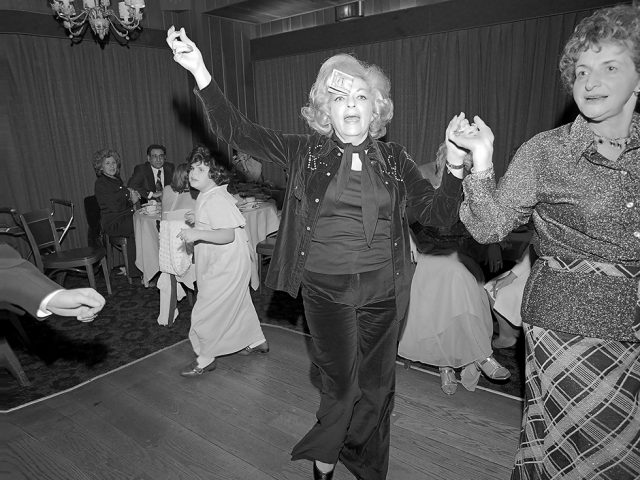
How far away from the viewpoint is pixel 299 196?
5.96ft

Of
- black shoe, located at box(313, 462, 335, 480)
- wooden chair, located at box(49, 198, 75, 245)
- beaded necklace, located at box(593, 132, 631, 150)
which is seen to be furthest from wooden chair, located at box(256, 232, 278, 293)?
beaded necklace, located at box(593, 132, 631, 150)

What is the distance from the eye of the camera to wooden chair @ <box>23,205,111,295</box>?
185 inches

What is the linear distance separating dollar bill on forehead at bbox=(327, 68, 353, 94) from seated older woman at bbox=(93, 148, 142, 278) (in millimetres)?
4253

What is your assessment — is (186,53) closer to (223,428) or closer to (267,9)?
(223,428)

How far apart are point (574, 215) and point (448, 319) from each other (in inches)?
63.1

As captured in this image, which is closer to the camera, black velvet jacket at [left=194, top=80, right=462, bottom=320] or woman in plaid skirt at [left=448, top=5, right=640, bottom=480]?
woman in plaid skirt at [left=448, top=5, right=640, bottom=480]

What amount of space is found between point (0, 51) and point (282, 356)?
5.19 meters

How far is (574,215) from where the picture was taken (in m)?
1.28

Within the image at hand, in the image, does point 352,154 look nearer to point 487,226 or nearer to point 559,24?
point 487,226

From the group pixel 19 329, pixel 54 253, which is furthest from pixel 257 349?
pixel 54 253

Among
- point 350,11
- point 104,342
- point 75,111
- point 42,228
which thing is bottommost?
point 104,342

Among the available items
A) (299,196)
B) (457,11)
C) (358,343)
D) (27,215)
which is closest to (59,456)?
(358,343)

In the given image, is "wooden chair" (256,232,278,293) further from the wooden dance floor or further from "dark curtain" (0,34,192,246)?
"dark curtain" (0,34,192,246)

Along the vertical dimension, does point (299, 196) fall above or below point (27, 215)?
above
